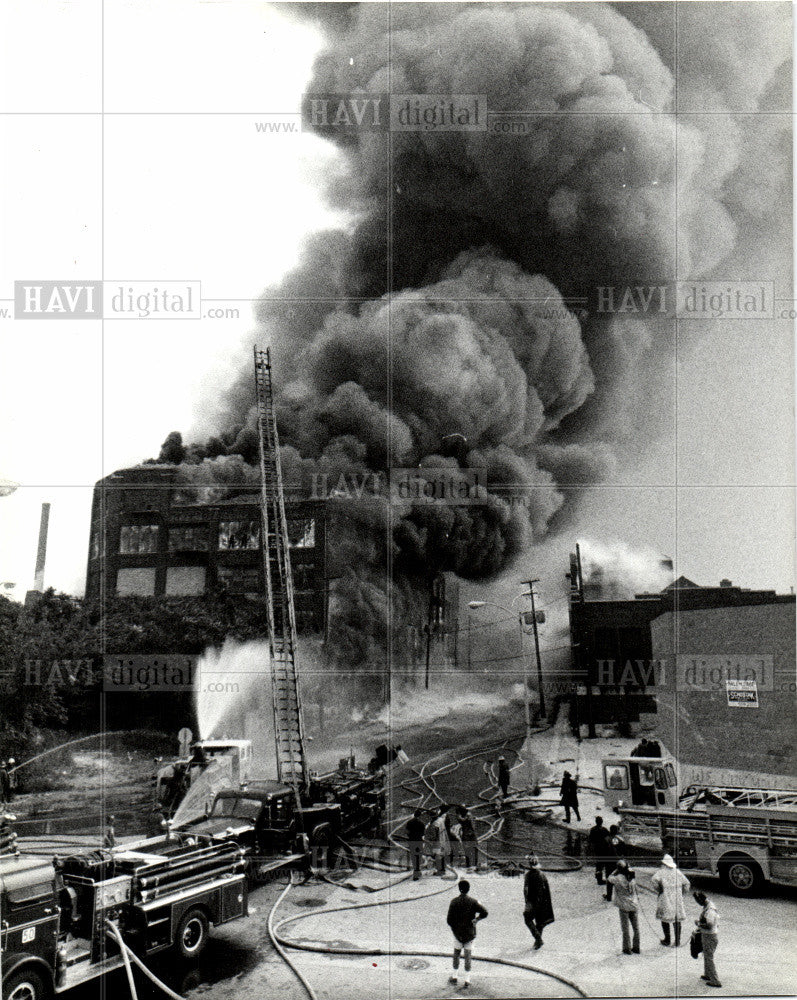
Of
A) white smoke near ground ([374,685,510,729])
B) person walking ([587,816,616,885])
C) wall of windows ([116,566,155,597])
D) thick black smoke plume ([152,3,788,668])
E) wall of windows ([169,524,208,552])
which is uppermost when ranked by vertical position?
thick black smoke plume ([152,3,788,668])

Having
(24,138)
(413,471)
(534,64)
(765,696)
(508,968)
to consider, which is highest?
(534,64)

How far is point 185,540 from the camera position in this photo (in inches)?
349

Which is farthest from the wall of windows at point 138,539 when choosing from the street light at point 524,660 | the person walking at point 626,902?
the person walking at point 626,902

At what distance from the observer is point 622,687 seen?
8.73 metres

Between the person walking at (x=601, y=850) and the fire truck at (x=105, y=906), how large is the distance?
3.16 metres

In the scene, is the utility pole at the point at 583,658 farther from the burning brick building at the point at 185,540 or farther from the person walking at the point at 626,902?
the burning brick building at the point at 185,540

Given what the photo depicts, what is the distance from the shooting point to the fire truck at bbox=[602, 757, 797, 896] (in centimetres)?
830

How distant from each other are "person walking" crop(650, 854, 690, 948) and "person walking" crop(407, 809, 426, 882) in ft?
6.84

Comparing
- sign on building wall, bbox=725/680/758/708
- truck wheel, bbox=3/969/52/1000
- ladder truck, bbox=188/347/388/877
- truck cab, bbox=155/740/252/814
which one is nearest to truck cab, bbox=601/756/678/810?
sign on building wall, bbox=725/680/758/708

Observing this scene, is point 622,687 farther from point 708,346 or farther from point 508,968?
point 708,346

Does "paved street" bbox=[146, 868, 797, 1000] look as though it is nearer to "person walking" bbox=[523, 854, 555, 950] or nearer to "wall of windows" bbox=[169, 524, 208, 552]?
"person walking" bbox=[523, 854, 555, 950]

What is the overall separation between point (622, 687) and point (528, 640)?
987 millimetres

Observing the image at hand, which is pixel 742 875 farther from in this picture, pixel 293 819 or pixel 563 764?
pixel 293 819

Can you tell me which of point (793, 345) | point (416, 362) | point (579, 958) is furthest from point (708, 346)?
point (579, 958)
